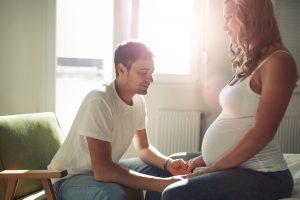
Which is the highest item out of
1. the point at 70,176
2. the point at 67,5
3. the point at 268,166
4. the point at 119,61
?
the point at 67,5

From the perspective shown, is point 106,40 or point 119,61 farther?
point 106,40

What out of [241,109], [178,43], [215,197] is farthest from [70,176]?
[178,43]

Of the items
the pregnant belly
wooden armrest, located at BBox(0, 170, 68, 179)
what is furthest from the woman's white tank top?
wooden armrest, located at BBox(0, 170, 68, 179)

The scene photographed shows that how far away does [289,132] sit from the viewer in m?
2.91

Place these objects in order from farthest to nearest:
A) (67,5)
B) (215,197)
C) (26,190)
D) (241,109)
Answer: (67,5) < (26,190) < (241,109) < (215,197)

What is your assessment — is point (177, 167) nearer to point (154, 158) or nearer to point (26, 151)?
point (154, 158)

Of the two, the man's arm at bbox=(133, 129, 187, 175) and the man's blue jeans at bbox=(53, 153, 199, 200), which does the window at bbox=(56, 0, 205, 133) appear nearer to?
the man's arm at bbox=(133, 129, 187, 175)

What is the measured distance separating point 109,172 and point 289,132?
2.09 metres

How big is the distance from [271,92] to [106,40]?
5.40 ft

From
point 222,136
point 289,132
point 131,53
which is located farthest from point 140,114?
point 289,132

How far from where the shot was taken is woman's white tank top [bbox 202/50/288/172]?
1202 millimetres

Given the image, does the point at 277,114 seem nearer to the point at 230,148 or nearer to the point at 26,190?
the point at 230,148

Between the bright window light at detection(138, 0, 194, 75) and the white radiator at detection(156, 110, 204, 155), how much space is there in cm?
33

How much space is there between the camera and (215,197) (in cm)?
110
